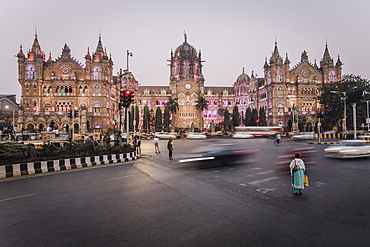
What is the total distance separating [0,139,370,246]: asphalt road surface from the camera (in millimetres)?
5008

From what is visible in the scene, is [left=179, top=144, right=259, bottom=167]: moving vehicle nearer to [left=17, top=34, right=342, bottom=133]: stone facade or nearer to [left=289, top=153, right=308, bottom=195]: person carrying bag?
[left=289, top=153, right=308, bottom=195]: person carrying bag

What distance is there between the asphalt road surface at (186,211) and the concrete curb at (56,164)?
3.86 feet

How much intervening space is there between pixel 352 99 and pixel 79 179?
28.0 metres

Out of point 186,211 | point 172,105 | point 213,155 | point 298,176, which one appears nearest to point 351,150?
point 213,155

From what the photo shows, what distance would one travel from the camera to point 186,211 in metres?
6.60

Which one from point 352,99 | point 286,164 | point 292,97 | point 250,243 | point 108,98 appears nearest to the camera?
point 250,243

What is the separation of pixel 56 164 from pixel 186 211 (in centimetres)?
1029

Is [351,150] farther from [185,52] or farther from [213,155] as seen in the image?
[185,52]

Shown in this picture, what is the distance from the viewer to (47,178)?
11430mm

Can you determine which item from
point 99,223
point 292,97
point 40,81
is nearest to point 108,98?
point 40,81

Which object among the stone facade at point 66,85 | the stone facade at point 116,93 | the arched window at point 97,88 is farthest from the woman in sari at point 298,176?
the arched window at point 97,88

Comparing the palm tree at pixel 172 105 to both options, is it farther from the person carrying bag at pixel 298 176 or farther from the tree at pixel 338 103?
the person carrying bag at pixel 298 176

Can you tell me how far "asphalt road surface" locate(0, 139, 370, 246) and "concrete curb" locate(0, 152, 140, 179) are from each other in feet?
3.86

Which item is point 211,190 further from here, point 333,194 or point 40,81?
point 40,81
